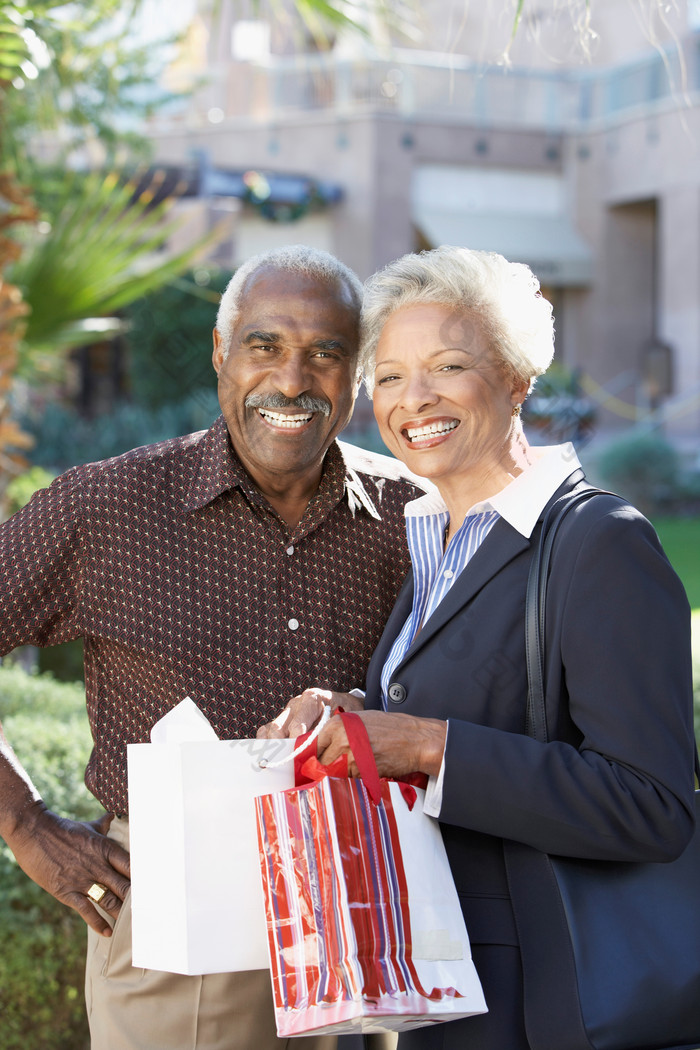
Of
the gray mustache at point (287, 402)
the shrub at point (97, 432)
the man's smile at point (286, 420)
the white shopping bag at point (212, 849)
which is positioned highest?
the shrub at point (97, 432)

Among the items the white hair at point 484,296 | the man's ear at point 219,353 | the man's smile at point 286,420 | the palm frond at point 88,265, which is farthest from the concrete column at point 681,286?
the white hair at point 484,296

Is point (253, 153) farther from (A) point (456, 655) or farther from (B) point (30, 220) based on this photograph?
(A) point (456, 655)

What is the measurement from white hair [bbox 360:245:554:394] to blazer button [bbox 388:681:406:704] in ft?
2.00

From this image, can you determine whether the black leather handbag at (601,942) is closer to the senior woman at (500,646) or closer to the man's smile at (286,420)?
the senior woman at (500,646)

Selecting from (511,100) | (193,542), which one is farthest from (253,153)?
(193,542)

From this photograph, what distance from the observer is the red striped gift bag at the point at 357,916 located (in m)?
1.54

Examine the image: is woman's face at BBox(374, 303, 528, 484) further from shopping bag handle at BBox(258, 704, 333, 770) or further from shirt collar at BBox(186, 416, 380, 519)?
shopping bag handle at BBox(258, 704, 333, 770)

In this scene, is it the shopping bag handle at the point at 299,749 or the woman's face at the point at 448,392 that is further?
the woman's face at the point at 448,392

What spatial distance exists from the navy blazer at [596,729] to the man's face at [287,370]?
2.51ft

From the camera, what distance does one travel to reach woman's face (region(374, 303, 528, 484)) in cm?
204

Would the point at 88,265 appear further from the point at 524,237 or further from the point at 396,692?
the point at 524,237

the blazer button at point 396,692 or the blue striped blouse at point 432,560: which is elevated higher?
the blue striped blouse at point 432,560

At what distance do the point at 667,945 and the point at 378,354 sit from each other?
1.11 meters

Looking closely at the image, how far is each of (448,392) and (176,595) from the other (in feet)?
2.21
